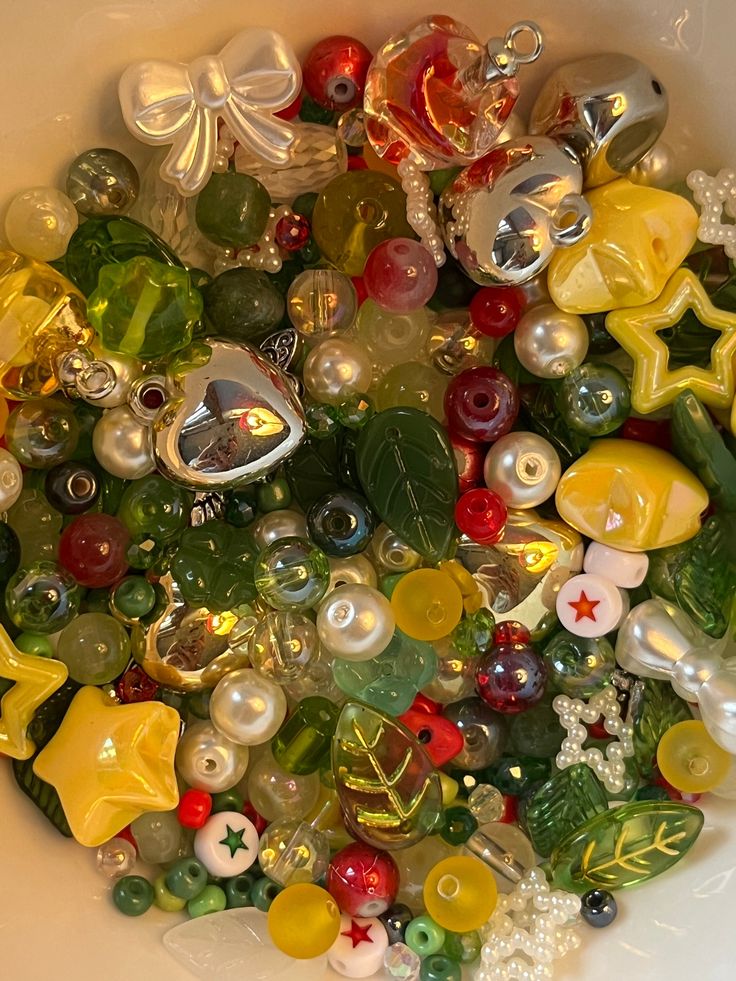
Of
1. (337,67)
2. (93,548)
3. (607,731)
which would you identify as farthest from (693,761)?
(337,67)

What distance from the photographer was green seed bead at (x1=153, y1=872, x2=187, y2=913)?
0.79m

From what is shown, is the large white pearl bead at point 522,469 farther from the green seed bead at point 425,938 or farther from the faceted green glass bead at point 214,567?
the green seed bead at point 425,938

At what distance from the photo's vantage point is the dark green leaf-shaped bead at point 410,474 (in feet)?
2.55

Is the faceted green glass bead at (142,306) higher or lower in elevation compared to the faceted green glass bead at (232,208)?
lower

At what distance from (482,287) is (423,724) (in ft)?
1.24

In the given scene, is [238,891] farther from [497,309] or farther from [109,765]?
[497,309]

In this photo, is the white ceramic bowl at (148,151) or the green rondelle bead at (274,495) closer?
the white ceramic bowl at (148,151)

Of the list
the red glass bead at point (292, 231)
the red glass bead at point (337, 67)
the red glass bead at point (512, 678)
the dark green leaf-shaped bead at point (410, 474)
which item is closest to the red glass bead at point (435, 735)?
the red glass bead at point (512, 678)

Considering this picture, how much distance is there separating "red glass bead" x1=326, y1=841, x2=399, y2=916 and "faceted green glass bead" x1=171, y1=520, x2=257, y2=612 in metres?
0.22

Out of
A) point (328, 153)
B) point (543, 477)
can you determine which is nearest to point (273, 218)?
point (328, 153)

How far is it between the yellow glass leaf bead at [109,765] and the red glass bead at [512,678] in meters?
0.26

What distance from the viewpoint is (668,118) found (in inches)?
31.7

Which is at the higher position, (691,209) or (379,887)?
(691,209)

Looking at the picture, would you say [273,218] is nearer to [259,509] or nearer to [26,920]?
[259,509]
